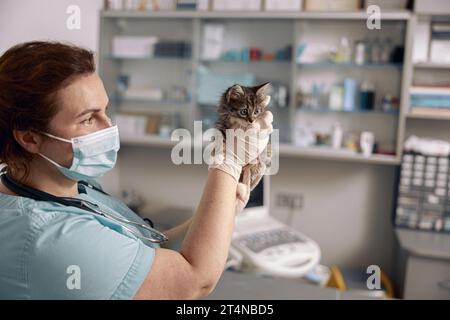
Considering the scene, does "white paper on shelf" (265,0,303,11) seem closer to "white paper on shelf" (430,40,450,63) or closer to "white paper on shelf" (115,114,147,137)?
"white paper on shelf" (430,40,450,63)

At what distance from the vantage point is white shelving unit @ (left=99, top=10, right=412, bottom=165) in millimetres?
2215

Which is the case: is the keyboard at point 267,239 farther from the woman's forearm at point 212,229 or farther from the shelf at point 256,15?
the woman's forearm at point 212,229

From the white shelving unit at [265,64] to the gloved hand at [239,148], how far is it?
164 cm

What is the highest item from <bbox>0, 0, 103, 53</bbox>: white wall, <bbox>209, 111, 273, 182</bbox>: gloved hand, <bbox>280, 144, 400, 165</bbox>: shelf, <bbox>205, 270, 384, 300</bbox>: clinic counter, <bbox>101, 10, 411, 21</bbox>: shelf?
<bbox>101, 10, 411, 21</bbox>: shelf

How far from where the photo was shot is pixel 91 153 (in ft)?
2.26

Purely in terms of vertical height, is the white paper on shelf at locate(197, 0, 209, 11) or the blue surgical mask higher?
the white paper on shelf at locate(197, 0, 209, 11)

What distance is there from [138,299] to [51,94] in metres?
0.30

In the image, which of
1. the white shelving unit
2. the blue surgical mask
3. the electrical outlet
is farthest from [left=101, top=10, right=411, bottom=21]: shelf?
the blue surgical mask

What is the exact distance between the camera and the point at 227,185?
0.66 meters

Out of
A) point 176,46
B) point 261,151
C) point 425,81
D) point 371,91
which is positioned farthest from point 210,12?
point 261,151

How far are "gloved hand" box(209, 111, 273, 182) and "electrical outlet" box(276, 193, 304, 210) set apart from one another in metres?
1.92

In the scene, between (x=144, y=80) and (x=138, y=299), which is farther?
(x=144, y=80)

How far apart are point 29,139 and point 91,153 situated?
9cm
